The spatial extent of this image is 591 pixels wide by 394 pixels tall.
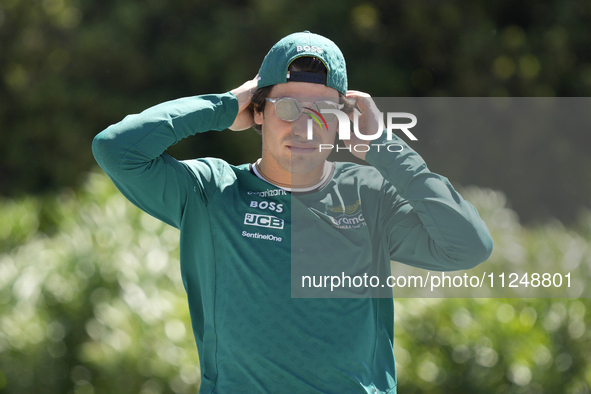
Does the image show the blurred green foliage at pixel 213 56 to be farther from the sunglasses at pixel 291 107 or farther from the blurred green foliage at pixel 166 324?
the sunglasses at pixel 291 107

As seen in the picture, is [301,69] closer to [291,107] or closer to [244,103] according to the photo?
[291,107]

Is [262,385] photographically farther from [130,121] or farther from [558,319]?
[558,319]

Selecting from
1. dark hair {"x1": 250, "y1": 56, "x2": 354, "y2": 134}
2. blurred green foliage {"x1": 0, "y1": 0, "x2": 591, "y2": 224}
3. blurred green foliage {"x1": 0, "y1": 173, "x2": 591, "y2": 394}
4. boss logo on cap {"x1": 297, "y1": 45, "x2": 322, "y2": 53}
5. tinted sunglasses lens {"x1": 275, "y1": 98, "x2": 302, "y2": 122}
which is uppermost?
blurred green foliage {"x1": 0, "y1": 0, "x2": 591, "y2": 224}

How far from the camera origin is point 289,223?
1772 mm

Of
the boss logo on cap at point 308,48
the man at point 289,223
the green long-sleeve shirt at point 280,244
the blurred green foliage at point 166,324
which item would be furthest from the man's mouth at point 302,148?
the blurred green foliage at point 166,324

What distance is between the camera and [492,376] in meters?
3.13

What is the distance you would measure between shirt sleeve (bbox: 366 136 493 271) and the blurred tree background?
0.85 ft

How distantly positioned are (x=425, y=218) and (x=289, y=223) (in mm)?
397

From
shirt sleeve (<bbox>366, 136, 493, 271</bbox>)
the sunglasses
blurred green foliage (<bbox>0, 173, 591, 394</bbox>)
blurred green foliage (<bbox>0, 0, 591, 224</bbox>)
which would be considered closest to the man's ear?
the sunglasses

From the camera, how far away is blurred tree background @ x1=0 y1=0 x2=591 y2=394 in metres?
3.15

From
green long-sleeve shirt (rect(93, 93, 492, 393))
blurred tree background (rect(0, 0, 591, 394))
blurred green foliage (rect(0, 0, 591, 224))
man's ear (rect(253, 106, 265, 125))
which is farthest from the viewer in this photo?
blurred green foliage (rect(0, 0, 591, 224))

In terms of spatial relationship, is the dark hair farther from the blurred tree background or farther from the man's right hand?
the blurred tree background

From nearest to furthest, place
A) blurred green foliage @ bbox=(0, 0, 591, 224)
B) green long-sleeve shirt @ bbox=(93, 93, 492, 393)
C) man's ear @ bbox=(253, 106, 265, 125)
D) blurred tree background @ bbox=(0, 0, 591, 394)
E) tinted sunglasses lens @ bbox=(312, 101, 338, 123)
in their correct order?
green long-sleeve shirt @ bbox=(93, 93, 492, 393), tinted sunglasses lens @ bbox=(312, 101, 338, 123), man's ear @ bbox=(253, 106, 265, 125), blurred tree background @ bbox=(0, 0, 591, 394), blurred green foliage @ bbox=(0, 0, 591, 224)

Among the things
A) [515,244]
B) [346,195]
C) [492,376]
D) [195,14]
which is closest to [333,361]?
[346,195]
